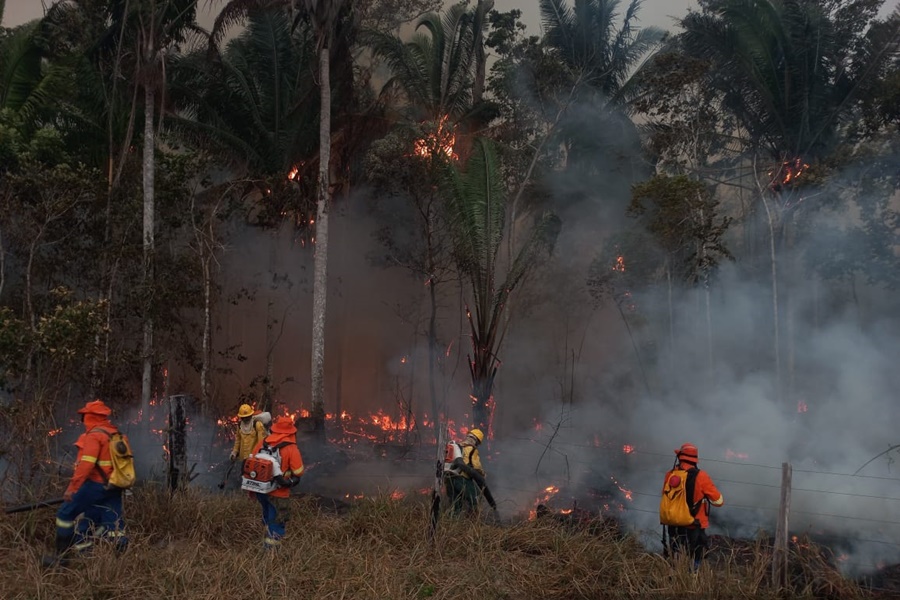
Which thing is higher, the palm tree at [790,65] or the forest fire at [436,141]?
the palm tree at [790,65]

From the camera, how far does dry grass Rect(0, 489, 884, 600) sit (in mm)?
6043

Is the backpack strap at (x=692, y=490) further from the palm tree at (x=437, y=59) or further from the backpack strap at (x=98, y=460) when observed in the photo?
the palm tree at (x=437, y=59)

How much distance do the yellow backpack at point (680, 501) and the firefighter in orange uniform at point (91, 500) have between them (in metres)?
5.07

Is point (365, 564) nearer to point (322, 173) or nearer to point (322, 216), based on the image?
point (322, 216)

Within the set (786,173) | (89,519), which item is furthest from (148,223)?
(786,173)

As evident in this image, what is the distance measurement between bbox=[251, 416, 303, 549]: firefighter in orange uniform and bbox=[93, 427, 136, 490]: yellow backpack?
1288 millimetres

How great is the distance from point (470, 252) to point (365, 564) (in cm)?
1042

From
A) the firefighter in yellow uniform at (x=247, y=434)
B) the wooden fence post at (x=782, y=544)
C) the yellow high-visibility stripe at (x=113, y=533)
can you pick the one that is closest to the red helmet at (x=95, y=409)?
the yellow high-visibility stripe at (x=113, y=533)

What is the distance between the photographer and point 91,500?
21.9 feet

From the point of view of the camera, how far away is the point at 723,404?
17.9m

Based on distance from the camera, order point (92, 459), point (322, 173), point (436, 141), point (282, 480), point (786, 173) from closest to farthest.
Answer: point (92, 459) → point (282, 480) → point (322, 173) → point (436, 141) → point (786, 173)

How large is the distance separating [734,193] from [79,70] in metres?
22.7

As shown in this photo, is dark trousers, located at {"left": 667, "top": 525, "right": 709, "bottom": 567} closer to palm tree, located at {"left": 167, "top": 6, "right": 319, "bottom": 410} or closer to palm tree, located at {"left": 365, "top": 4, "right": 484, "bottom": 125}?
palm tree, located at {"left": 167, "top": 6, "right": 319, "bottom": 410}

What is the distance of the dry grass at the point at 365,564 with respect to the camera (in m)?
6.04
